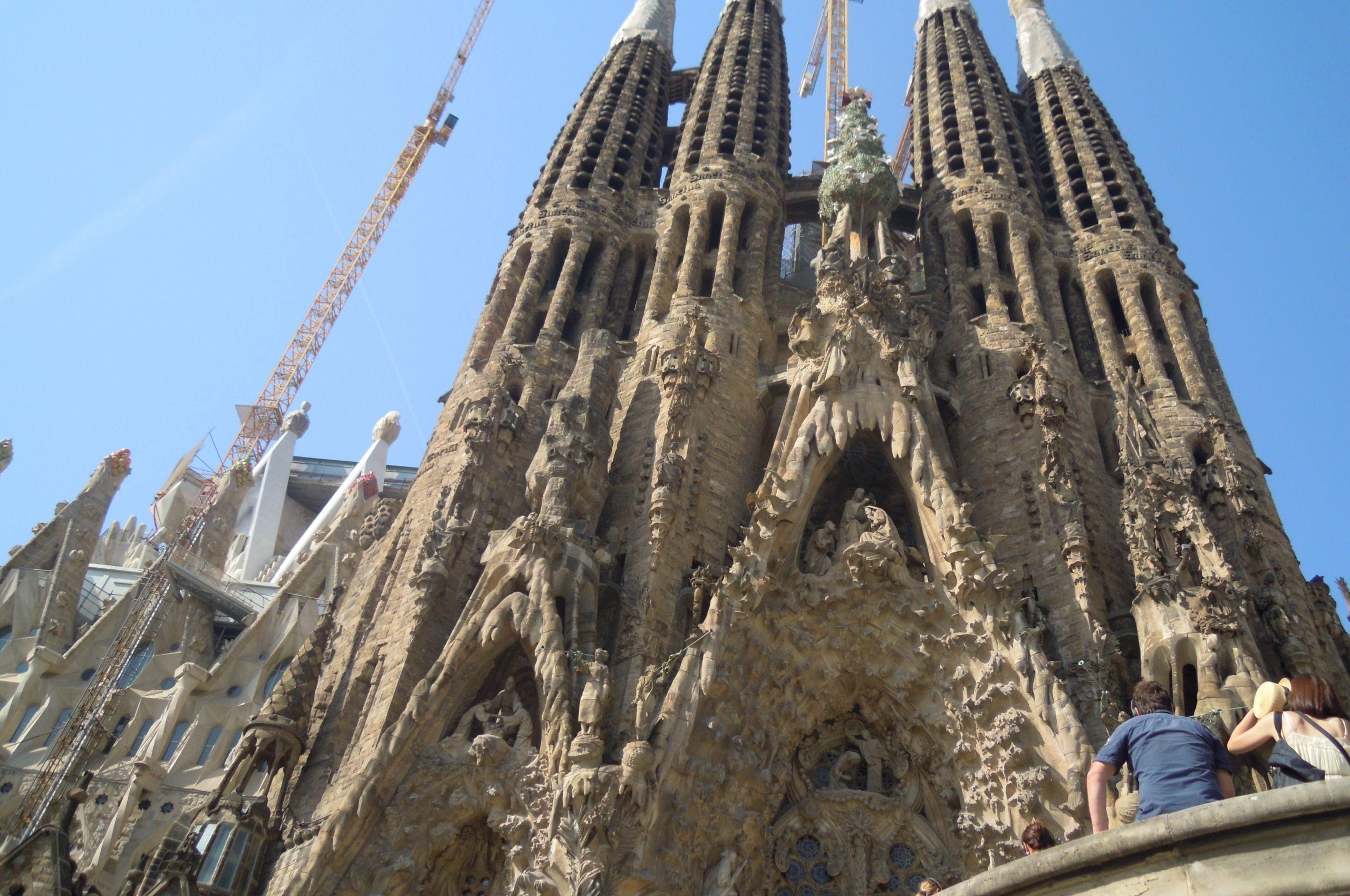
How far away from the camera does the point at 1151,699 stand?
17.6ft

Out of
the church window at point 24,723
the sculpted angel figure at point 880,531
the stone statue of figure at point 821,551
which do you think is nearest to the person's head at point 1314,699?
the sculpted angel figure at point 880,531

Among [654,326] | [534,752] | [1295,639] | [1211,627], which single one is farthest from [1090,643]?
[654,326]

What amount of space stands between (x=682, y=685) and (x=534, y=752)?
5.86ft

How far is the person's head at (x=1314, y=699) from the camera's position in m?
4.81

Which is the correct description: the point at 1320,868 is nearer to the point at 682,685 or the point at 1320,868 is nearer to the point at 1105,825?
the point at 1105,825

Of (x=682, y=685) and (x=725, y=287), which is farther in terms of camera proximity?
(x=725, y=287)

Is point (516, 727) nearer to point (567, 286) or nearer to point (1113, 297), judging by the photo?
point (567, 286)

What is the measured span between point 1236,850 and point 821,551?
10.0 metres

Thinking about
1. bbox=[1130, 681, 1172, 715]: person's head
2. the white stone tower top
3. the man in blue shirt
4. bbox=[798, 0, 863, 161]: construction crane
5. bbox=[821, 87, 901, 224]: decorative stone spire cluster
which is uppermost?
bbox=[798, 0, 863, 161]: construction crane

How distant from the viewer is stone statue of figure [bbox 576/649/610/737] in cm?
1208

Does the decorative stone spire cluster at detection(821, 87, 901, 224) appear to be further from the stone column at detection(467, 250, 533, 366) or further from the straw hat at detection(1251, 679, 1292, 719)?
the straw hat at detection(1251, 679, 1292, 719)

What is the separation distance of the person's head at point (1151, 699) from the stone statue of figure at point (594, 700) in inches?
292

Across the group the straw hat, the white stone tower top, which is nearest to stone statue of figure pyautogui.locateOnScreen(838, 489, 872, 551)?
the straw hat

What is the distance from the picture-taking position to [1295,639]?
14.4 metres
